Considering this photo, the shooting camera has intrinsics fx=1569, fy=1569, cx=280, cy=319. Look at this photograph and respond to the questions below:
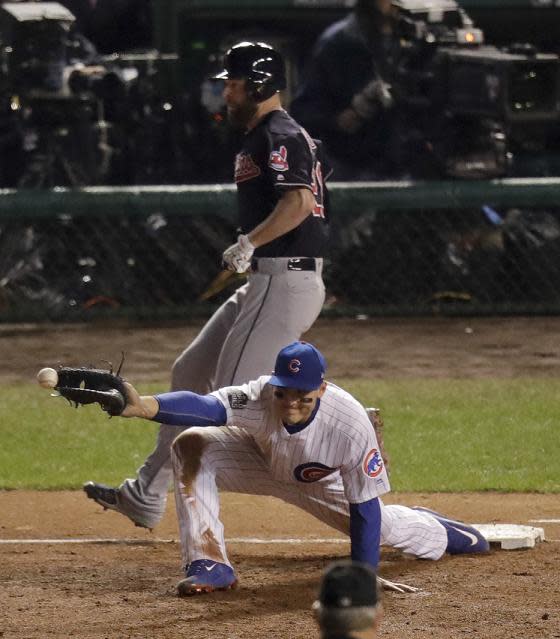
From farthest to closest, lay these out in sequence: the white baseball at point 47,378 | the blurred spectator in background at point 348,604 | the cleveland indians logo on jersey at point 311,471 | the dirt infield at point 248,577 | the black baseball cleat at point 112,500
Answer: the black baseball cleat at point 112,500, the cleveland indians logo on jersey at point 311,471, the dirt infield at point 248,577, the white baseball at point 47,378, the blurred spectator in background at point 348,604

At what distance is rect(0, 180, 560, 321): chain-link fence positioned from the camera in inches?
443

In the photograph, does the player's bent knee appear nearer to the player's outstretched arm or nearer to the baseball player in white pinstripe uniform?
the baseball player in white pinstripe uniform

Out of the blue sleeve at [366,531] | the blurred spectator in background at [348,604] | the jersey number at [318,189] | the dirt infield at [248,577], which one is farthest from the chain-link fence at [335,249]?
the blurred spectator in background at [348,604]

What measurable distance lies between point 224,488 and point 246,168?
131 cm

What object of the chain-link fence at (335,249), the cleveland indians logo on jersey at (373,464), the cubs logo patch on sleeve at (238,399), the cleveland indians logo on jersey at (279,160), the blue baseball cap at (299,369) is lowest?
the chain-link fence at (335,249)

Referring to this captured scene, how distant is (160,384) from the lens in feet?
31.8

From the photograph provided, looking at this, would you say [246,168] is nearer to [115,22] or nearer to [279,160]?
[279,160]

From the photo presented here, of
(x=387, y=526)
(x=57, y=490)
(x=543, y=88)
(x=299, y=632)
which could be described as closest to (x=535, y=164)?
(x=543, y=88)

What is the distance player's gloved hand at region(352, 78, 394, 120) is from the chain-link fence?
22.0 inches

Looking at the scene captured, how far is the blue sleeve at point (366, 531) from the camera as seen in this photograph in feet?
17.1

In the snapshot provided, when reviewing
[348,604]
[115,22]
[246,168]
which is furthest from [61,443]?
[348,604]

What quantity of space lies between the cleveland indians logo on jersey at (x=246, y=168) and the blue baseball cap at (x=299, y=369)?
1.26 metres

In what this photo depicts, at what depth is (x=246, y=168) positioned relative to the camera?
6.23m

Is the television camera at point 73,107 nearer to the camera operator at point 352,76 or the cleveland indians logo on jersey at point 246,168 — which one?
the camera operator at point 352,76
